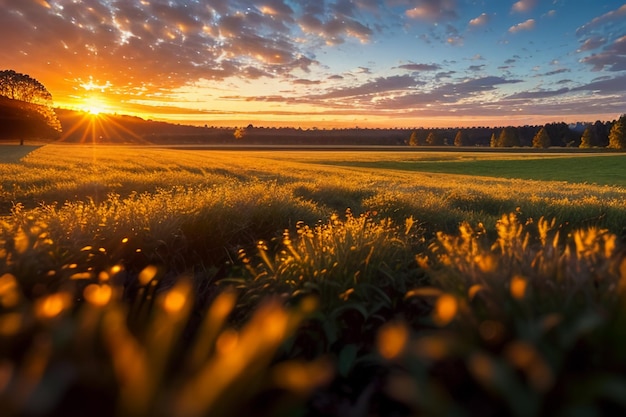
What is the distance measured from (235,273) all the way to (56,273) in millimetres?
1609

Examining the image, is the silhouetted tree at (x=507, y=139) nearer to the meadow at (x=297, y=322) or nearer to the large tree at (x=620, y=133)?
the large tree at (x=620, y=133)

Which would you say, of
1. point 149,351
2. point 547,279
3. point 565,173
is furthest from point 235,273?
point 565,173

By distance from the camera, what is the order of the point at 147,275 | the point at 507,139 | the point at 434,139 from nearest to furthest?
the point at 147,275 < the point at 507,139 < the point at 434,139

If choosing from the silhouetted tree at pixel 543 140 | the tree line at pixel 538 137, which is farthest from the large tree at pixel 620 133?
the silhouetted tree at pixel 543 140

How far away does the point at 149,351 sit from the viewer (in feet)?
5.30

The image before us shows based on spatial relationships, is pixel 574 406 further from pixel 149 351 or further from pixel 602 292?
pixel 149 351

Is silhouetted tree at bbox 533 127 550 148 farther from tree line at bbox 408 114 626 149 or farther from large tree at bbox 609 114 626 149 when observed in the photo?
large tree at bbox 609 114 626 149

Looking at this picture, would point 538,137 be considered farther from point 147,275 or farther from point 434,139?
point 147,275

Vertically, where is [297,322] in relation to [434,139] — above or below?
above

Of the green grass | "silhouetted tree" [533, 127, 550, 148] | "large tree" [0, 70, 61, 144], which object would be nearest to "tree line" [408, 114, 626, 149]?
"silhouetted tree" [533, 127, 550, 148]

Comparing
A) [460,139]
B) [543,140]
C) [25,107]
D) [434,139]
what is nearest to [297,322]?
[25,107]

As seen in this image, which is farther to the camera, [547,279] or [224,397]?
[547,279]

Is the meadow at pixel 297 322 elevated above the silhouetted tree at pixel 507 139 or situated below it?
above

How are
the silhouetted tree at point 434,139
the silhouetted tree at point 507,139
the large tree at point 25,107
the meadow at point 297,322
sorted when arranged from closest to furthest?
the meadow at point 297,322 → the large tree at point 25,107 → the silhouetted tree at point 507,139 → the silhouetted tree at point 434,139
